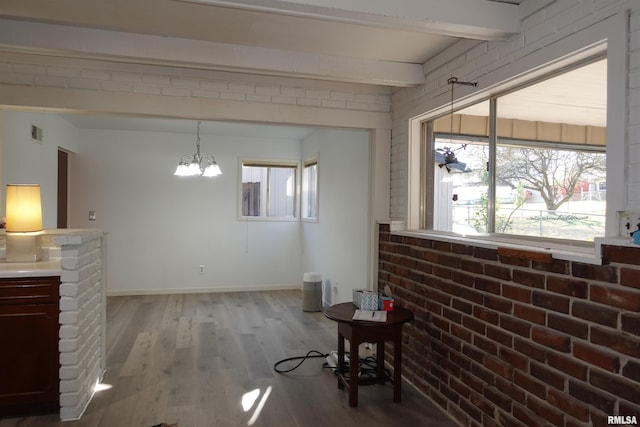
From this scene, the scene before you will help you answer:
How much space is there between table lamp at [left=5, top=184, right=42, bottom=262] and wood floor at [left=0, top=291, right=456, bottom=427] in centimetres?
103

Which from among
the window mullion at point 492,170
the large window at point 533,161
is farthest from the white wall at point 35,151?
the window mullion at point 492,170

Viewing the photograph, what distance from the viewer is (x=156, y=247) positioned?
6543 mm

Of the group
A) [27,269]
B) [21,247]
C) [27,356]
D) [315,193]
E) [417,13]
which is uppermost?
[417,13]

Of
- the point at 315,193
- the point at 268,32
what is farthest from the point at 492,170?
the point at 315,193

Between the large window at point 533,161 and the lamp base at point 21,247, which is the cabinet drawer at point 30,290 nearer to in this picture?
the lamp base at point 21,247

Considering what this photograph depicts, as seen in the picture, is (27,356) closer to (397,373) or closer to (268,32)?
(397,373)

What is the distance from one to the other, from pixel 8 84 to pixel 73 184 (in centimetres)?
347

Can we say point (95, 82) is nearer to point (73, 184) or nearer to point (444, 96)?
point (444, 96)

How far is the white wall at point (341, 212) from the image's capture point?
4547 millimetres

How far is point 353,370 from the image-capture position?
2.86 metres

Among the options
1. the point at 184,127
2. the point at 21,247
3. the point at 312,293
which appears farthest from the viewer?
the point at 184,127

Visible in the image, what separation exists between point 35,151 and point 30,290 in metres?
2.65

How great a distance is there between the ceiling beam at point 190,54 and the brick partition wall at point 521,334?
4.39 feet

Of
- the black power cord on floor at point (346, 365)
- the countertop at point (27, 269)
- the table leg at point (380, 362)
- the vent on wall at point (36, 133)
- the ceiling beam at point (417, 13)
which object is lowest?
the black power cord on floor at point (346, 365)
